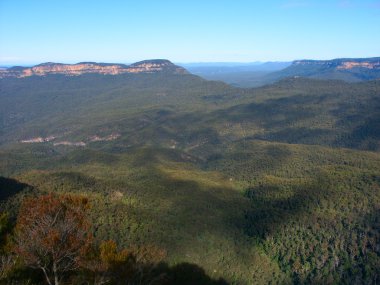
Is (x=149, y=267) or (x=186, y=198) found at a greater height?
(x=149, y=267)

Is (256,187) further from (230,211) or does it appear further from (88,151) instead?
(88,151)

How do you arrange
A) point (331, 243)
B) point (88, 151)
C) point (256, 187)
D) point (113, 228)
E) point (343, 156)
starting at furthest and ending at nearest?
point (88, 151) → point (343, 156) → point (256, 187) → point (331, 243) → point (113, 228)

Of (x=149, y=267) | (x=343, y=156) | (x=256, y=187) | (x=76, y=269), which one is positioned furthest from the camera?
(x=343, y=156)

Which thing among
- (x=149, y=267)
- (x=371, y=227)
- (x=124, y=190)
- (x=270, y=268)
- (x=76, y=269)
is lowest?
(x=270, y=268)

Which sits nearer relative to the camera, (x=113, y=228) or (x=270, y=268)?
(x=113, y=228)

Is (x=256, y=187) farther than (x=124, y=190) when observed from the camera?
Yes

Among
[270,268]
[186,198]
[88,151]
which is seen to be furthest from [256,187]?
[88,151]

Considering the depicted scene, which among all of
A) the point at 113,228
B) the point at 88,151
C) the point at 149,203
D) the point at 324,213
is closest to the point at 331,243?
the point at 324,213

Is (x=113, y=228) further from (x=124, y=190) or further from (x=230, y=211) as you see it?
(x=230, y=211)

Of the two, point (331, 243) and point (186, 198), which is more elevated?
point (186, 198)
